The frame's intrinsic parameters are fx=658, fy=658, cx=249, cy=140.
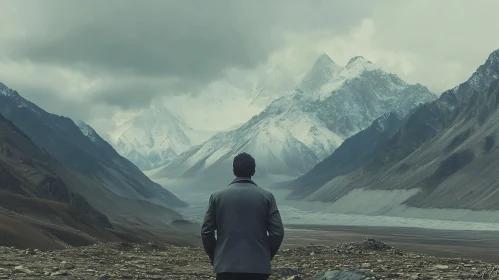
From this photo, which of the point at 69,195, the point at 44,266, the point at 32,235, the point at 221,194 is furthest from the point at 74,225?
the point at 221,194

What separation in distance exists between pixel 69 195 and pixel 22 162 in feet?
66.2

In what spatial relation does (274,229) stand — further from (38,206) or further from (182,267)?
(38,206)

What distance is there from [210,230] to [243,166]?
4.64 ft

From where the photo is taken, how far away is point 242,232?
1230 centimetres

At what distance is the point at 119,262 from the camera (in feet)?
92.8

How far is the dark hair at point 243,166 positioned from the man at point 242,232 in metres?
0.34

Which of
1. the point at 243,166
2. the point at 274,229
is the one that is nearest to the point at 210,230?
the point at 274,229

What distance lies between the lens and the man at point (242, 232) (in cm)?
1212

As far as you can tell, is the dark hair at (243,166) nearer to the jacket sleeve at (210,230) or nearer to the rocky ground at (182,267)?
the jacket sleeve at (210,230)

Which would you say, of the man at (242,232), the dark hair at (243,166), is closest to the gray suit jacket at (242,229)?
the man at (242,232)

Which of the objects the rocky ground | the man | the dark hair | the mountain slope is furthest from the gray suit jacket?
the mountain slope

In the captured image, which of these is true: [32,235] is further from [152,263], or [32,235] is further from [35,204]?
[35,204]

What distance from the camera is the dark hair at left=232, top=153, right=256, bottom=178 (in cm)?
1287

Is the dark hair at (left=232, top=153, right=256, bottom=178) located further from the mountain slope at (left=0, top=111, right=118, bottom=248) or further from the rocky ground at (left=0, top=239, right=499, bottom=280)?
the mountain slope at (left=0, top=111, right=118, bottom=248)
